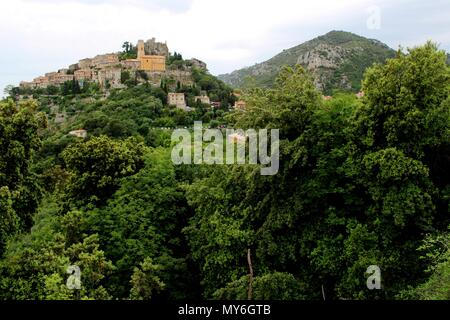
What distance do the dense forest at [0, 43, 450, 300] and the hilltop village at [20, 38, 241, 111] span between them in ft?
200

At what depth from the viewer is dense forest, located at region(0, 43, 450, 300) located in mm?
11969

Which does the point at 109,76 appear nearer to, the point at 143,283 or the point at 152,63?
the point at 152,63

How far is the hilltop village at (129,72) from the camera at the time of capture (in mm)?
90131

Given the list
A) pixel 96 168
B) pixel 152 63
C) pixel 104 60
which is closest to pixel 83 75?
pixel 104 60

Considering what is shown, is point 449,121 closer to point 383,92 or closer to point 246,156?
point 383,92

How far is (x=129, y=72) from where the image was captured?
93.1 metres

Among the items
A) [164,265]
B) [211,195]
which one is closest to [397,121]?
[211,195]

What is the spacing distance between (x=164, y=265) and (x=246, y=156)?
15.9 ft

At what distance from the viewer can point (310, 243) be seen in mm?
13672

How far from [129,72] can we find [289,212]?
277 feet

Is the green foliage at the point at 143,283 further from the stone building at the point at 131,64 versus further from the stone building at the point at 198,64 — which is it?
the stone building at the point at 198,64

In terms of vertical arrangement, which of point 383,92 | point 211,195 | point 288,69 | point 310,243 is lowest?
point 310,243

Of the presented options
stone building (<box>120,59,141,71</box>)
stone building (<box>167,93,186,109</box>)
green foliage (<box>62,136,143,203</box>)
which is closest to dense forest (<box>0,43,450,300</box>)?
green foliage (<box>62,136,143,203</box>)

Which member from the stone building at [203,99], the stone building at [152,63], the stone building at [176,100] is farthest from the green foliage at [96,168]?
the stone building at [152,63]
